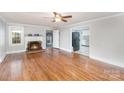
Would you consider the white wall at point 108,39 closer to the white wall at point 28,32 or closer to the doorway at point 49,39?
the white wall at point 28,32

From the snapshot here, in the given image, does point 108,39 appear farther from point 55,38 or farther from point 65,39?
point 55,38

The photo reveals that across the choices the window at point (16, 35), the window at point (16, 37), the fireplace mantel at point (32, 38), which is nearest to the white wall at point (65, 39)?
the fireplace mantel at point (32, 38)

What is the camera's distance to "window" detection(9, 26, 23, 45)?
7652mm

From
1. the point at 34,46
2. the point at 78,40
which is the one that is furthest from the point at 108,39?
the point at 34,46

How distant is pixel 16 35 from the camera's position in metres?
7.96

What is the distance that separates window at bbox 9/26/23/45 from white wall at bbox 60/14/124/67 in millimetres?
4595
